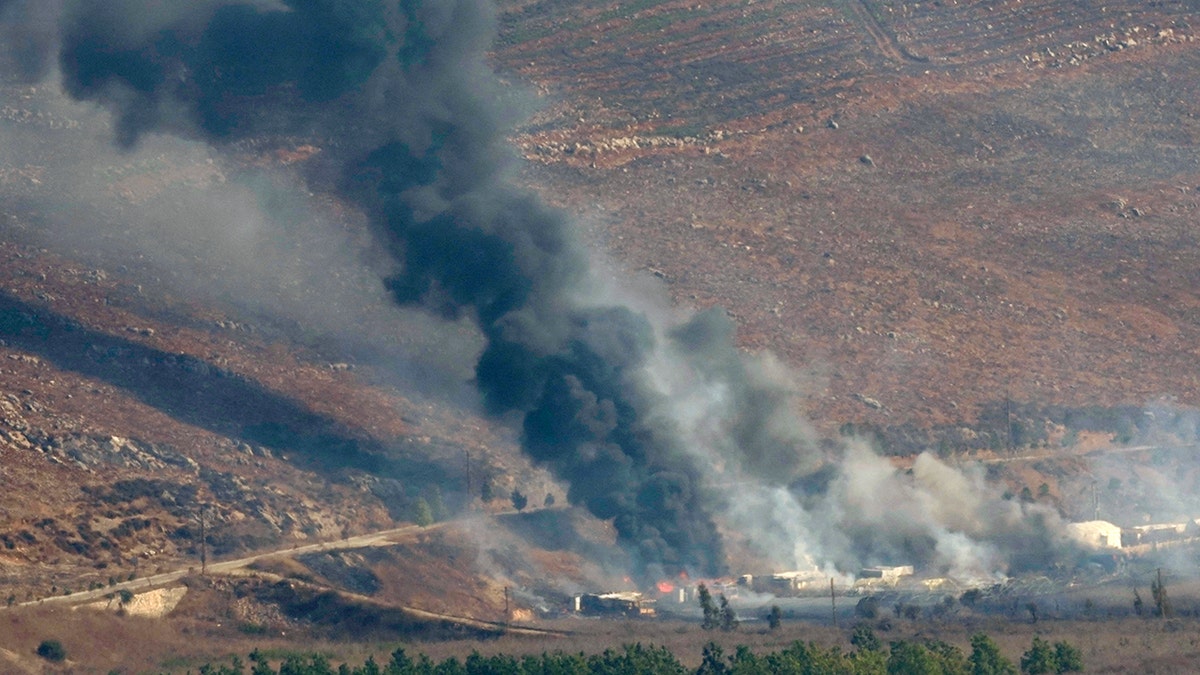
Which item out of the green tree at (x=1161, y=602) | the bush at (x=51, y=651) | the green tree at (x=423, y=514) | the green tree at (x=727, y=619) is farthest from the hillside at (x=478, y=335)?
the green tree at (x=1161, y=602)

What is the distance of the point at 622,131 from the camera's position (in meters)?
197

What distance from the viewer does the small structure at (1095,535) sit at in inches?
5197

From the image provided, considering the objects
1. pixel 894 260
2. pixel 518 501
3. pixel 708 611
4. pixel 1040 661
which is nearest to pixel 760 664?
pixel 1040 661

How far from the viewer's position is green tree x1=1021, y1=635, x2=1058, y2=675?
92438mm

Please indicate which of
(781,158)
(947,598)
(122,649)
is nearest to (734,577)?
(947,598)

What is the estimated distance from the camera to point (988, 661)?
90.8m

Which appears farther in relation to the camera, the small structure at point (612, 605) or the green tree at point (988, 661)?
the small structure at point (612, 605)

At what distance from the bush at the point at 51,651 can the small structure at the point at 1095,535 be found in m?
70.4

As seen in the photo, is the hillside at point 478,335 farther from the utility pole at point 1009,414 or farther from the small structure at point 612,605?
the small structure at point 612,605

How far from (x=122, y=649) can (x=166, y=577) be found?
11.5 metres

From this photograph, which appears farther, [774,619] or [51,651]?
[774,619]

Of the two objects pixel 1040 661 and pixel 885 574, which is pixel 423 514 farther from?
pixel 1040 661

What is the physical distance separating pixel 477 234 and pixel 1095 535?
48970 mm

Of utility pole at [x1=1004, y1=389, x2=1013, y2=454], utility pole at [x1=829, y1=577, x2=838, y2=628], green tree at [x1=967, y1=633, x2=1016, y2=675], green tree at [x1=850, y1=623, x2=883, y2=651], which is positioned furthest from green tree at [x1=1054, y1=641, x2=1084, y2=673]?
utility pole at [x1=1004, y1=389, x2=1013, y2=454]
